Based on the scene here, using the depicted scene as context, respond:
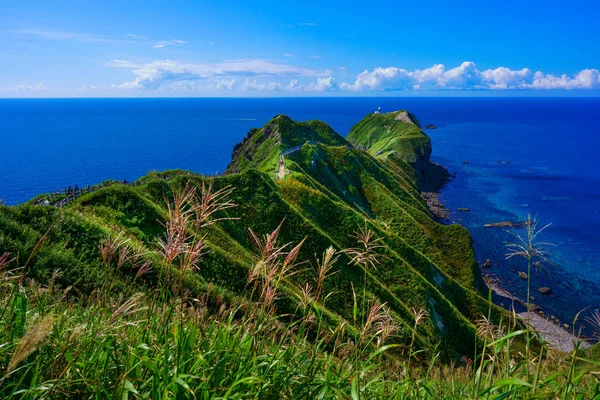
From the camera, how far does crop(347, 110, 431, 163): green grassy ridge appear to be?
129750mm

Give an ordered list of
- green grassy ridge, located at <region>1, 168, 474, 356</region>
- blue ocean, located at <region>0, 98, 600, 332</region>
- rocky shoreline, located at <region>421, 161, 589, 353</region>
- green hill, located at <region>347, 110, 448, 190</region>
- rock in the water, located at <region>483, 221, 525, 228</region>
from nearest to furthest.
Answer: green grassy ridge, located at <region>1, 168, 474, 356</region> < rocky shoreline, located at <region>421, 161, 589, 353</region> < blue ocean, located at <region>0, 98, 600, 332</region> < rock in the water, located at <region>483, 221, 525, 228</region> < green hill, located at <region>347, 110, 448, 190</region>

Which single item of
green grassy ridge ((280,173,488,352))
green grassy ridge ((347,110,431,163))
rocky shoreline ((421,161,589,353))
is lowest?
rocky shoreline ((421,161,589,353))

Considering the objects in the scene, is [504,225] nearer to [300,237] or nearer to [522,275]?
[522,275]

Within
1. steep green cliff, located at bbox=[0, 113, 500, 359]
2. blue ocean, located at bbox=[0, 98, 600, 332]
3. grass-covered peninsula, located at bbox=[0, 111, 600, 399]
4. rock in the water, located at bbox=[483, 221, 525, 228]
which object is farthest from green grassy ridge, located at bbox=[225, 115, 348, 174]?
rock in the water, located at bbox=[483, 221, 525, 228]

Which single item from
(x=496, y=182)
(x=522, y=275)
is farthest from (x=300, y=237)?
(x=496, y=182)

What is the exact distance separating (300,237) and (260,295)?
33.7 m

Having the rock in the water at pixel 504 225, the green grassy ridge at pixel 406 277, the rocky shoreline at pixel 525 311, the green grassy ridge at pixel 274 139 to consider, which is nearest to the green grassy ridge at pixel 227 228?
the green grassy ridge at pixel 406 277

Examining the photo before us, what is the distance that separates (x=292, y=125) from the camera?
10275cm

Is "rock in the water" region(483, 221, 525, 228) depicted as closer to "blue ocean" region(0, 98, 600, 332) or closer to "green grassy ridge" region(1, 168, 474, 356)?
"blue ocean" region(0, 98, 600, 332)

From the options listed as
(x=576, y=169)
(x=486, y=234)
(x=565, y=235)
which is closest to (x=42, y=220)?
(x=486, y=234)

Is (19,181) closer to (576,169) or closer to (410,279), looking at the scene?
(410,279)

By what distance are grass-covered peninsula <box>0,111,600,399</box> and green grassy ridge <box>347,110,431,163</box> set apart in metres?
18.2

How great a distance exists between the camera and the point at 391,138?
150m

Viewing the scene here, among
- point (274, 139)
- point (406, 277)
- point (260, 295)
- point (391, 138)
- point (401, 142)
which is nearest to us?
point (260, 295)
